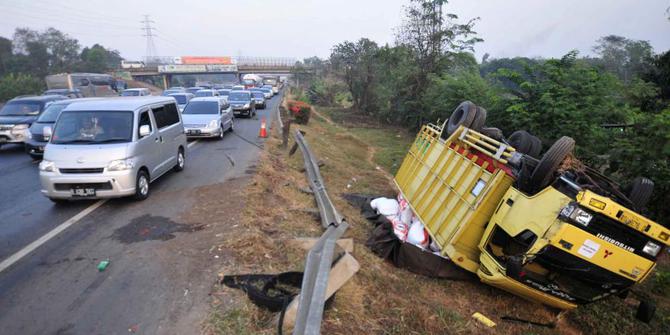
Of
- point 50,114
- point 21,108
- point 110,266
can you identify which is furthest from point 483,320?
point 21,108

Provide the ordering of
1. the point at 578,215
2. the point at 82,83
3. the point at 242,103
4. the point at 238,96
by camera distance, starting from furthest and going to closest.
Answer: the point at 82,83 < the point at 238,96 < the point at 242,103 < the point at 578,215

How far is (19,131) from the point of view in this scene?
1165 centimetres

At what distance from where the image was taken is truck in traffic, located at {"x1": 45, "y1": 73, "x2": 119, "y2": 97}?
3156 centimetres

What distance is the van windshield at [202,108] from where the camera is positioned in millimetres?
15230

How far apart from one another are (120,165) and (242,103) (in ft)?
55.2

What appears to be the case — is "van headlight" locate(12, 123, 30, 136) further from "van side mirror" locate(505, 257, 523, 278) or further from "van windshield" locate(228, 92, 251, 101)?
"van side mirror" locate(505, 257, 523, 278)

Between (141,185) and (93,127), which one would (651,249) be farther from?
(93,127)

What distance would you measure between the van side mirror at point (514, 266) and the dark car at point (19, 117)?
42.1 ft

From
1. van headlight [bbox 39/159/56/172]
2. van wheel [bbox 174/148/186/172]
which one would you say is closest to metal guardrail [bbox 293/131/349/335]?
van headlight [bbox 39/159/56/172]

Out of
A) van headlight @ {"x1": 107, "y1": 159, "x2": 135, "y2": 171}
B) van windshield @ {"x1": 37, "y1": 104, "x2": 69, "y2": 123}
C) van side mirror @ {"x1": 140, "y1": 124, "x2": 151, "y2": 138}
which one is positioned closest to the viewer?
van headlight @ {"x1": 107, "y1": 159, "x2": 135, "y2": 171}

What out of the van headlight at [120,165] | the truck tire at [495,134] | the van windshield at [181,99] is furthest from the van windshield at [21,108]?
the truck tire at [495,134]

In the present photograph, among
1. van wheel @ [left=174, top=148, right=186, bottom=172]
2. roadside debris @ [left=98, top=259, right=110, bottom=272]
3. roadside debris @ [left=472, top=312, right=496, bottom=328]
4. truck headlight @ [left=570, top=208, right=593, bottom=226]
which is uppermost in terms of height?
truck headlight @ [left=570, top=208, right=593, bottom=226]

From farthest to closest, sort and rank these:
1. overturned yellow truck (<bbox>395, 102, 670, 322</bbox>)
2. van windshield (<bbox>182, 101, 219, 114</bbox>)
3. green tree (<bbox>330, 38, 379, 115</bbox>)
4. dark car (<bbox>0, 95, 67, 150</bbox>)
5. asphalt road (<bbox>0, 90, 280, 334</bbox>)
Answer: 1. green tree (<bbox>330, 38, 379, 115</bbox>)
2. van windshield (<bbox>182, 101, 219, 114</bbox>)
3. dark car (<bbox>0, 95, 67, 150</bbox>)
4. overturned yellow truck (<bbox>395, 102, 670, 322</bbox>)
5. asphalt road (<bbox>0, 90, 280, 334</bbox>)

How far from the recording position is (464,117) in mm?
7199
